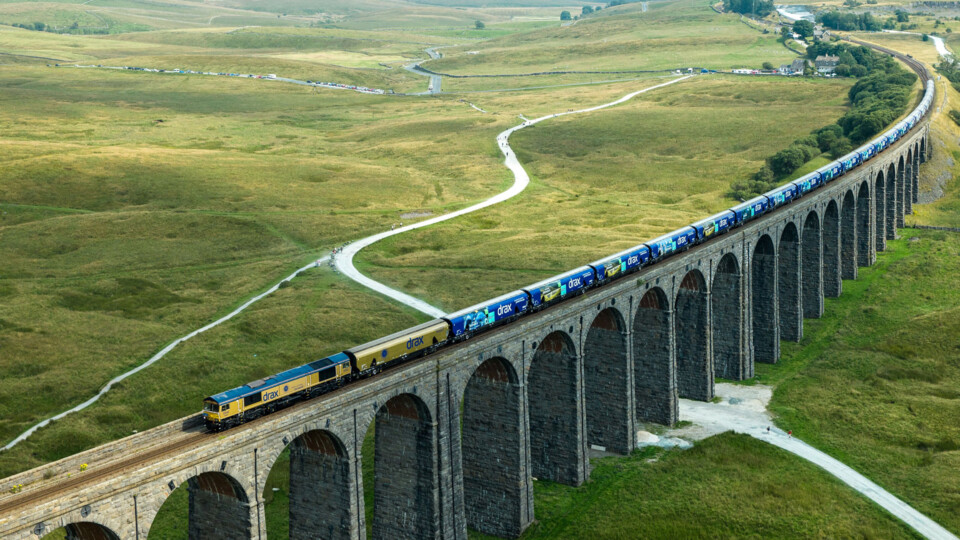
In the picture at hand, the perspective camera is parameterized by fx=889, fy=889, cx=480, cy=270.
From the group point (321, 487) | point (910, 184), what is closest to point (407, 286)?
point (321, 487)

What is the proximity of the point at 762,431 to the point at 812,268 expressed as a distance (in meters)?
34.3

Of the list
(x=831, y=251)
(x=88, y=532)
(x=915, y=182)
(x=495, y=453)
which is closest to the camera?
(x=88, y=532)

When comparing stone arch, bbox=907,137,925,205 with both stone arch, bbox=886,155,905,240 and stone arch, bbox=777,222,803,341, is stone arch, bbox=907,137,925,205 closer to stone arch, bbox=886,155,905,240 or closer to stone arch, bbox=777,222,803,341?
stone arch, bbox=886,155,905,240

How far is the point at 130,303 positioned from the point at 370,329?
30.6 metres

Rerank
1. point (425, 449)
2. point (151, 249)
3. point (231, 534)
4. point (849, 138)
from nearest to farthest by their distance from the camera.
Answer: point (231, 534), point (425, 449), point (151, 249), point (849, 138)

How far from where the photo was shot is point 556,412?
66312 millimetres

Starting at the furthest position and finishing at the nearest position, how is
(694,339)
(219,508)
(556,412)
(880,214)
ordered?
(880,214) < (694,339) < (556,412) < (219,508)

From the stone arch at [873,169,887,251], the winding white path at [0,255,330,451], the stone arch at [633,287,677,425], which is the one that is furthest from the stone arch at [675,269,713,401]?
the stone arch at [873,169,887,251]

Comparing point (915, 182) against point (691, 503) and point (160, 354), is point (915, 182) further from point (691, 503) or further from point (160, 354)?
point (160, 354)

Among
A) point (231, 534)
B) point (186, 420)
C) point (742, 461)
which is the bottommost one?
point (742, 461)

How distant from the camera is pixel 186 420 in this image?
4756cm

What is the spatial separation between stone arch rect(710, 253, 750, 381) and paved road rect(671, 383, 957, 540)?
2.28 m

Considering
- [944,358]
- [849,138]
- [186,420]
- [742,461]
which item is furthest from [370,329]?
[849,138]

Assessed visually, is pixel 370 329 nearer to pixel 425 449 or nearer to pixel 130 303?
pixel 130 303
